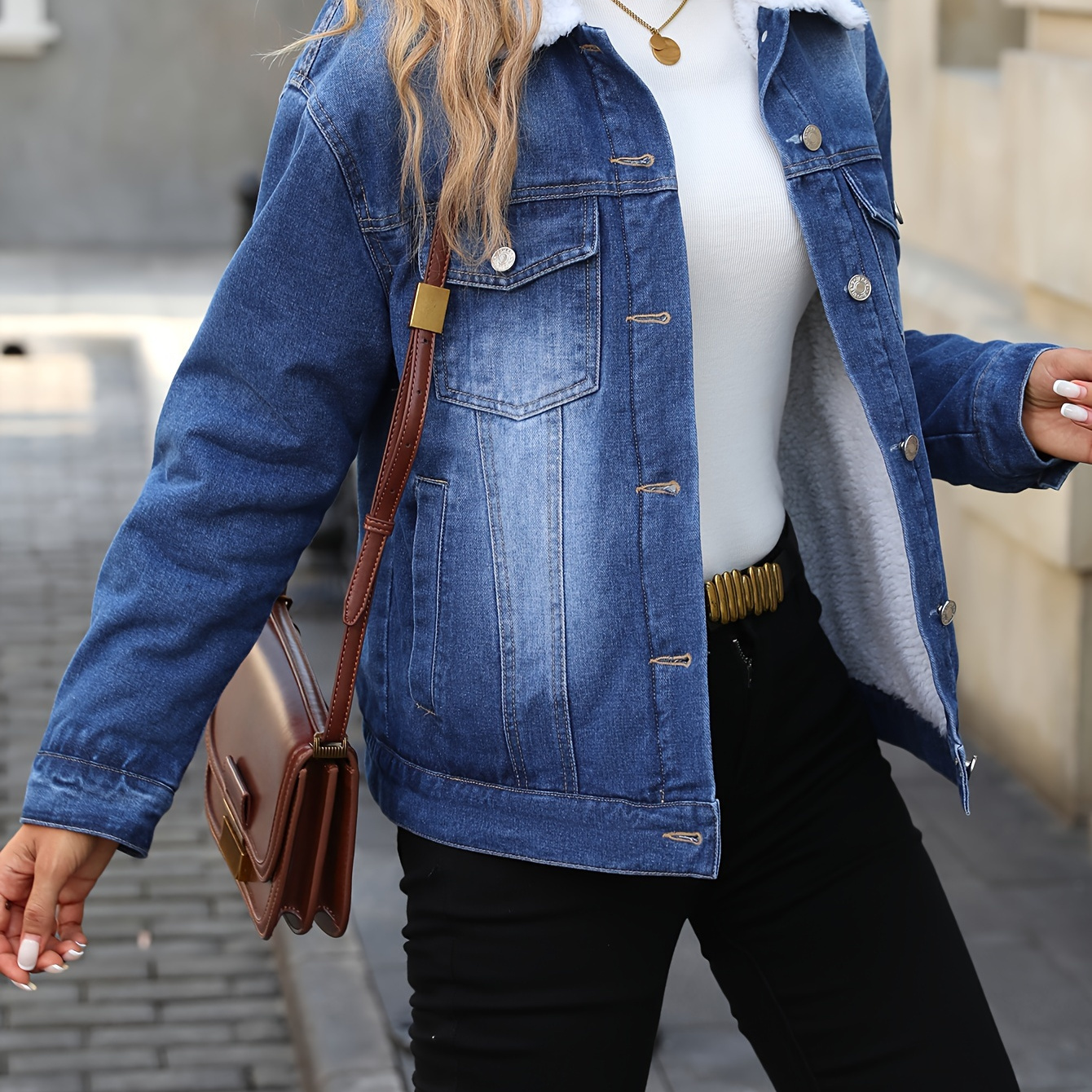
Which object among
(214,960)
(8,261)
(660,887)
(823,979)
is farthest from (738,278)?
(8,261)

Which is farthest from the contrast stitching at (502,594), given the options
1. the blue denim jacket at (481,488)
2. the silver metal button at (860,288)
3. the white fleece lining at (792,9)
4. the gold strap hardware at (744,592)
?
the white fleece lining at (792,9)

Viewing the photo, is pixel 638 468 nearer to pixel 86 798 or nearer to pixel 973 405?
pixel 973 405

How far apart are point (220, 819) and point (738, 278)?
903 millimetres

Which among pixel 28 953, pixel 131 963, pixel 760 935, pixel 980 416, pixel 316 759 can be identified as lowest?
pixel 131 963

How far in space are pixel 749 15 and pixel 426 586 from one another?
0.72m

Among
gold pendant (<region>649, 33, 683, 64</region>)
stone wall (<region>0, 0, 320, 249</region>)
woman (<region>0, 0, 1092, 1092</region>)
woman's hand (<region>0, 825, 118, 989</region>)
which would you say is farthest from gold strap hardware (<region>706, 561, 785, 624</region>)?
stone wall (<region>0, 0, 320, 249</region>)

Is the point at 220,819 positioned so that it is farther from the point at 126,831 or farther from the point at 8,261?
the point at 8,261

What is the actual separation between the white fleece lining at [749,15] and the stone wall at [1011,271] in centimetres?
219

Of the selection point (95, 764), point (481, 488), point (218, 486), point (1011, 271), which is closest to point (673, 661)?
point (481, 488)

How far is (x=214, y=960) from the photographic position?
12.9 feet

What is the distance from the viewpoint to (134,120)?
13883 mm

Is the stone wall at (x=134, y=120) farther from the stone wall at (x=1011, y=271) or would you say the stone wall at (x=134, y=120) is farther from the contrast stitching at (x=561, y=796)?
the contrast stitching at (x=561, y=796)

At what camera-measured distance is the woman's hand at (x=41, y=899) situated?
167 cm

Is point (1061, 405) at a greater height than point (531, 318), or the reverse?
point (531, 318)
